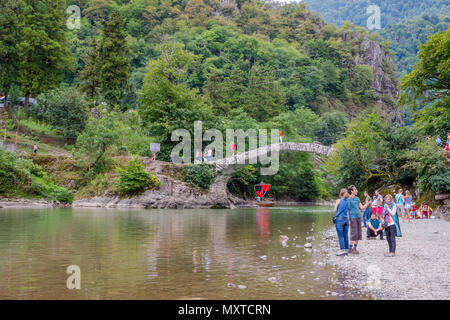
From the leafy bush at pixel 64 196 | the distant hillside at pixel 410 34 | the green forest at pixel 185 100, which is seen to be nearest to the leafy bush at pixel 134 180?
the green forest at pixel 185 100

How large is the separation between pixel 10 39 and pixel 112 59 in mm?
11331

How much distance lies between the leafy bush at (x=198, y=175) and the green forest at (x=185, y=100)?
0.40ft

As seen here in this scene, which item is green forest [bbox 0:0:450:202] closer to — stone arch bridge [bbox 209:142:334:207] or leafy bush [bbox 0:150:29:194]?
leafy bush [bbox 0:150:29:194]

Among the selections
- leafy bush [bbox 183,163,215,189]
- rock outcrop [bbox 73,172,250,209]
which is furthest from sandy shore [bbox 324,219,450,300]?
leafy bush [bbox 183,163,215,189]

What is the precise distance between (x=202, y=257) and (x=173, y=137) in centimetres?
3497

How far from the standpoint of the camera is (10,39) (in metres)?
48.3

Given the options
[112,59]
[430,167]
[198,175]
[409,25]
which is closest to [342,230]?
[430,167]

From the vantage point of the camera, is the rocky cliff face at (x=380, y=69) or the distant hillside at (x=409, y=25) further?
the distant hillside at (x=409, y=25)

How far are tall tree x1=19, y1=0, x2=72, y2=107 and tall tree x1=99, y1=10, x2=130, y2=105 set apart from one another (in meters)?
4.29

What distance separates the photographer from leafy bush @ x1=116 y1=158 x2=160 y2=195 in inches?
1475

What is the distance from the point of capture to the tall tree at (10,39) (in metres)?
48.2

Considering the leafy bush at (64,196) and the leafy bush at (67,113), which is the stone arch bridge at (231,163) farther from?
the leafy bush at (67,113)
